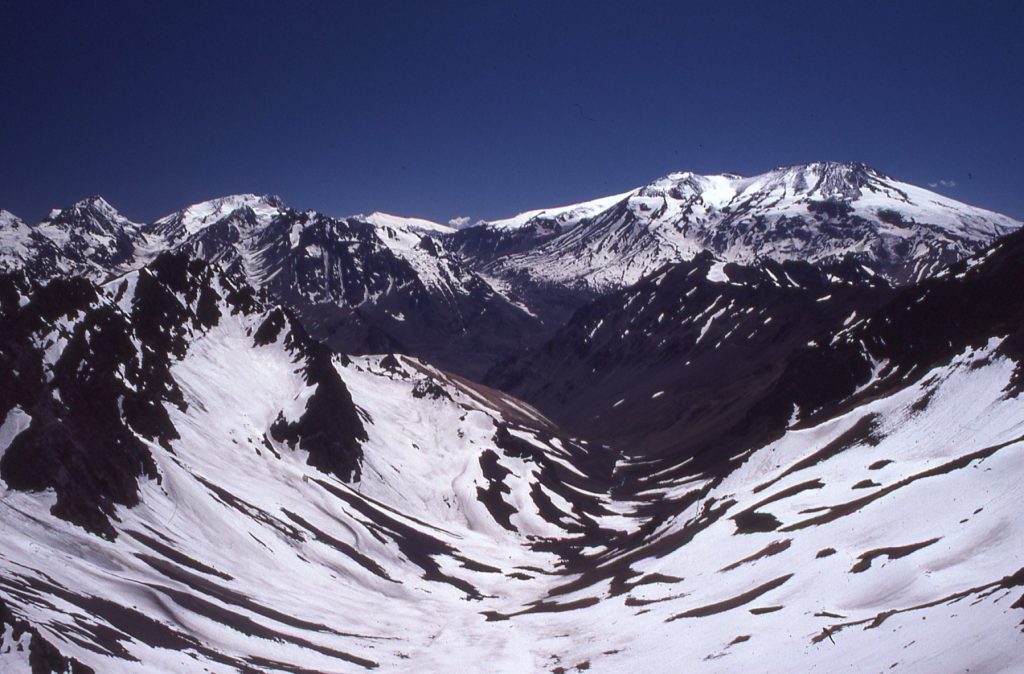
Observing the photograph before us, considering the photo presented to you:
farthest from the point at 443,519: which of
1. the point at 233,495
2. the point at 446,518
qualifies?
the point at 233,495

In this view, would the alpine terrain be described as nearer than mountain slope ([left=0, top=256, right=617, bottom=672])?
Yes

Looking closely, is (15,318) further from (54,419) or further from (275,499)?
(275,499)

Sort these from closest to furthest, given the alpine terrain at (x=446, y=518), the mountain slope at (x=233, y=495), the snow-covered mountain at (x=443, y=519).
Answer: the alpine terrain at (x=446, y=518) → the snow-covered mountain at (x=443, y=519) → the mountain slope at (x=233, y=495)

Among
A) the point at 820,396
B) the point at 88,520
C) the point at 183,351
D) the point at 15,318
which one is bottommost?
the point at 88,520

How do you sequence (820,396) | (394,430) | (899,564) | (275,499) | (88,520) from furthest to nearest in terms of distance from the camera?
(394,430) < (820,396) < (275,499) < (88,520) < (899,564)

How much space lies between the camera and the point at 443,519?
140m

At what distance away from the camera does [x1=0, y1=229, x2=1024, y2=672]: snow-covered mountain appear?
4828 cm

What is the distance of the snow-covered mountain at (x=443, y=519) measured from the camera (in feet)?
158

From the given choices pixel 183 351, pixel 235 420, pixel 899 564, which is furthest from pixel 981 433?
pixel 183 351

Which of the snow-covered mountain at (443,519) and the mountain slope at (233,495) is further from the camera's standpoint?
the mountain slope at (233,495)

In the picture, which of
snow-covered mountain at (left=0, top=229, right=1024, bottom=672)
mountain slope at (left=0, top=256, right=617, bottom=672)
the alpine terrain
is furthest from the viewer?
mountain slope at (left=0, top=256, right=617, bottom=672)

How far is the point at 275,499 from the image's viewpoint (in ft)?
338

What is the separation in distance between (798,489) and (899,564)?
37658 millimetres

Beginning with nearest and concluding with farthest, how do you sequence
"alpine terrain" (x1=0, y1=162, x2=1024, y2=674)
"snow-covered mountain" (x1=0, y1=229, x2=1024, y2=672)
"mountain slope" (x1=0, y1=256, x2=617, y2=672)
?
"alpine terrain" (x1=0, y1=162, x2=1024, y2=674)
"snow-covered mountain" (x1=0, y1=229, x2=1024, y2=672)
"mountain slope" (x1=0, y1=256, x2=617, y2=672)
